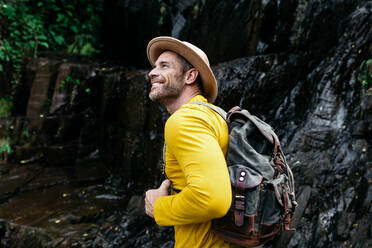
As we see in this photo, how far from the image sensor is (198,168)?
1.37 m

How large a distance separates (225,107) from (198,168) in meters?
3.62

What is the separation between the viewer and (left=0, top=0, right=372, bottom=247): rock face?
146 inches

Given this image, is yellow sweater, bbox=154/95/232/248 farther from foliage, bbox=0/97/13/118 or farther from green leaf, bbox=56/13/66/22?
green leaf, bbox=56/13/66/22

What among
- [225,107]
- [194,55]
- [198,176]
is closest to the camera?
[198,176]

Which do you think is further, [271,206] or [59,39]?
[59,39]

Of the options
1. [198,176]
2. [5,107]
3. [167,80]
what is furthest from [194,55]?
[5,107]

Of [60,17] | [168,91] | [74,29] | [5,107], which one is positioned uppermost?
[60,17]

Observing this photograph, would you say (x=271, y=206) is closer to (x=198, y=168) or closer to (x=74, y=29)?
(x=198, y=168)

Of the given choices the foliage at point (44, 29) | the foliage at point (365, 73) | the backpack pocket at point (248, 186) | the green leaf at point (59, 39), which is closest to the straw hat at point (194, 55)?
the backpack pocket at point (248, 186)

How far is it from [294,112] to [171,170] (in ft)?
12.4

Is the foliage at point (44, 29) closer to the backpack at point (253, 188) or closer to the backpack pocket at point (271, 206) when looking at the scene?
the backpack at point (253, 188)

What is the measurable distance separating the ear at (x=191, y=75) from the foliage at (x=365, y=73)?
3.47 m

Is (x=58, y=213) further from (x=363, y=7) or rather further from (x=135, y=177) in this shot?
(x=363, y=7)

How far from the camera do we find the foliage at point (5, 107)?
6730mm
